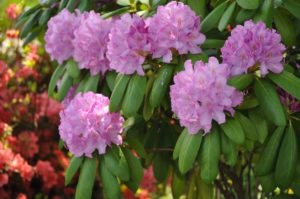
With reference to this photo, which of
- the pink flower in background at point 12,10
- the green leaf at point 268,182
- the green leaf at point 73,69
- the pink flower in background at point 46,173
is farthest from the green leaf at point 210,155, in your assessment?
the pink flower in background at point 12,10

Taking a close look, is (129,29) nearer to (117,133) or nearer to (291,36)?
(117,133)

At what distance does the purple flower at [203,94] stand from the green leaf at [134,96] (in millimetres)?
182

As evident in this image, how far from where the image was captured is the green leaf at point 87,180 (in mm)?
1742

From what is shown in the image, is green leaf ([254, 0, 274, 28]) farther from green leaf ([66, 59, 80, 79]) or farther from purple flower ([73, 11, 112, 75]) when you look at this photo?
green leaf ([66, 59, 80, 79])

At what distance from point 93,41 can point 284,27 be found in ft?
2.16

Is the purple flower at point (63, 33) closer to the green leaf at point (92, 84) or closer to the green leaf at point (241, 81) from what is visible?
the green leaf at point (92, 84)

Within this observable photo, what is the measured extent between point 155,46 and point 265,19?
34 centimetres

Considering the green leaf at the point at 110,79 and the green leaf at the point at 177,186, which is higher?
the green leaf at the point at 110,79

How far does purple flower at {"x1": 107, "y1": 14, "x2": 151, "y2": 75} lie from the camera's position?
→ 5.31 ft

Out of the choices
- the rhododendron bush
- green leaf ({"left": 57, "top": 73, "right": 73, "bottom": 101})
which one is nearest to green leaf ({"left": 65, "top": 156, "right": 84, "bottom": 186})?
the rhododendron bush

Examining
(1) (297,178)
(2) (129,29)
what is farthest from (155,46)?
(1) (297,178)

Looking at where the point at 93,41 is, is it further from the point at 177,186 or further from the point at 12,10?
the point at 12,10

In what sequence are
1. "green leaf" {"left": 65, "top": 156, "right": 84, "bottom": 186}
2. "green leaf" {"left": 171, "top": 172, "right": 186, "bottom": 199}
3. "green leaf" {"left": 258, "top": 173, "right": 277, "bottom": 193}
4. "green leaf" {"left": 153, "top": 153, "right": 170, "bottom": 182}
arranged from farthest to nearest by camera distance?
"green leaf" {"left": 171, "top": 172, "right": 186, "bottom": 199} → "green leaf" {"left": 153, "top": 153, "right": 170, "bottom": 182} → "green leaf" {"left": 65, "top": 156, "right": 84, "bottom": 186} → "green leaf" {"left": 258, "top": 173, "right": 277, "bottom": 193}

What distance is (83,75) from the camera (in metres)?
2.12
